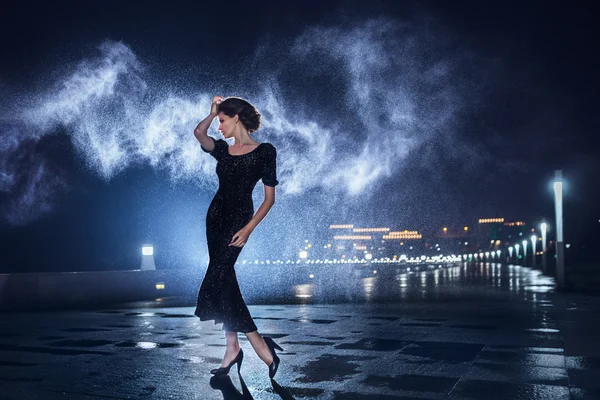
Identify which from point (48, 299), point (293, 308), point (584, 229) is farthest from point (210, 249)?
point (584, 229)

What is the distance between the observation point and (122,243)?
12394 centimetres

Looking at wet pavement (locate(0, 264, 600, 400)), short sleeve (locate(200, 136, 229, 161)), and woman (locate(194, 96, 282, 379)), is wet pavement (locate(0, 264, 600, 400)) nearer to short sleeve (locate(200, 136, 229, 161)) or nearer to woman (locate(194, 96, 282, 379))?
woman (locate(194, 96, 282, 379))

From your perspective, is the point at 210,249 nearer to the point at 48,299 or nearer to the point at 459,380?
the point at 459,380

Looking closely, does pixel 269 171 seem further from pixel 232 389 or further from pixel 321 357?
pixel 321 357

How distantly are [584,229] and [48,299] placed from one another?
136643mm

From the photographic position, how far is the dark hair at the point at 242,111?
548 cm

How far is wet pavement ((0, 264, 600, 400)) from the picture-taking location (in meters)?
5.39

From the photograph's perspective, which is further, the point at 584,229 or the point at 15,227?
the point at 584,229

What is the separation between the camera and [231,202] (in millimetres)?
5336

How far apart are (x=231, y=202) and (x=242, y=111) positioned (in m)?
0.76

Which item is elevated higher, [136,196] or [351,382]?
[136,196]

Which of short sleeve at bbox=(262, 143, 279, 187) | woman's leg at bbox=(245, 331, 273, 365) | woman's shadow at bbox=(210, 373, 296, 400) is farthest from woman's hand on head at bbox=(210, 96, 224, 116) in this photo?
woman's shadow at bbox=(210, 373, 296, 400)

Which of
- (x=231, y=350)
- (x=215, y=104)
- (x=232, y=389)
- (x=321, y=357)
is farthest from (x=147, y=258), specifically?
(x=215, y=104)

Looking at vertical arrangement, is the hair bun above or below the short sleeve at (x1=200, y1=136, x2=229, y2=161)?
above
